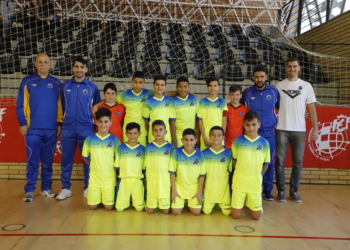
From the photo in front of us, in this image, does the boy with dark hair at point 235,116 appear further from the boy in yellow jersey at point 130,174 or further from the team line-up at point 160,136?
the boy in yellow jersey at point 130,174

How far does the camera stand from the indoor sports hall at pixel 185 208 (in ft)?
8.52

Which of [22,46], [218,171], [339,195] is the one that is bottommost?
[339,195]

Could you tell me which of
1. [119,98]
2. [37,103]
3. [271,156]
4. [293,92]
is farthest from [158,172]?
[293,92]

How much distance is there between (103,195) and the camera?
332cm

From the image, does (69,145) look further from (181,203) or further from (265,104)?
(265,104)

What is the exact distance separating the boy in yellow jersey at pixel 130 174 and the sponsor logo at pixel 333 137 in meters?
2.68

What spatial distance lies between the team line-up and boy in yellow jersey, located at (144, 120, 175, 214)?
1 centimetres

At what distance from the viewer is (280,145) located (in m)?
3.77

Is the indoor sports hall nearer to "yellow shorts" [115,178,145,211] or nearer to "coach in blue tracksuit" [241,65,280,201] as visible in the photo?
"yellow shorts" [115,178,145,211]

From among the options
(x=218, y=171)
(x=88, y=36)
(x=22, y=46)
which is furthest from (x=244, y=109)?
(x=22, y=46)

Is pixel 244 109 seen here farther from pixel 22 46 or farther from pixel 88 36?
pixel 22 46

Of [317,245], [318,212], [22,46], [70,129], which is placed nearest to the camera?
[317,245]

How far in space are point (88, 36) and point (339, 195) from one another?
18.6 feet

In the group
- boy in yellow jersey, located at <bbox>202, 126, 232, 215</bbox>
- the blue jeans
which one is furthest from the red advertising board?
boy in yellow jersey, located at <bbox>202, 126, 232, 215</bbox>
